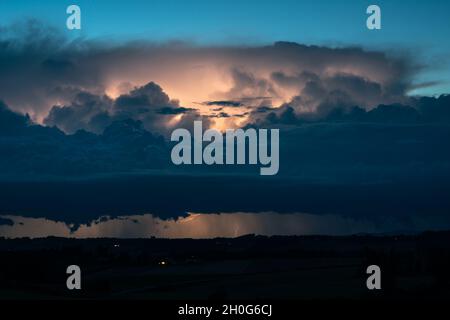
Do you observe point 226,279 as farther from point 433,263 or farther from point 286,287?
point 433,263

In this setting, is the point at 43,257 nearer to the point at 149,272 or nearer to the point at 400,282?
the point at 149,272

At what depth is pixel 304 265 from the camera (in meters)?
173

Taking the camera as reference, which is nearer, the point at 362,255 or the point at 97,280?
the point at 97,280
